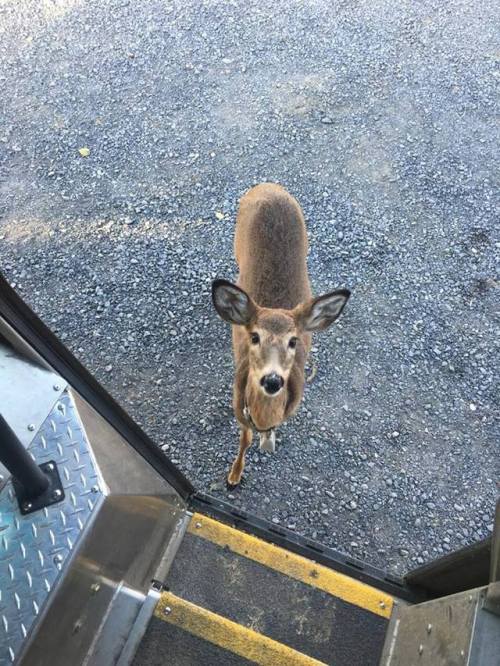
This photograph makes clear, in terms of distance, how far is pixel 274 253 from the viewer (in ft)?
13.5

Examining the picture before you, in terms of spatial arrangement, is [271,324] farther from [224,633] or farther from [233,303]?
[224,633]

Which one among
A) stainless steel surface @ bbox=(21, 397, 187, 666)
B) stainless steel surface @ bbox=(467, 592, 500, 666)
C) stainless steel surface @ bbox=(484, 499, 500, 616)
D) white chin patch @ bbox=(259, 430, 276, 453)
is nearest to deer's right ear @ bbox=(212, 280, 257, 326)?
white chin patch @ bbox=(259, 430, 276, 453)

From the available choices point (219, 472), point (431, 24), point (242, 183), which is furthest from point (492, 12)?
point (219, 472)

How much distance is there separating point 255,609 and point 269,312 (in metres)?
1.72

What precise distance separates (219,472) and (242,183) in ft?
9.70

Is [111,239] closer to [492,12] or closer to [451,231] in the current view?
[451,231]

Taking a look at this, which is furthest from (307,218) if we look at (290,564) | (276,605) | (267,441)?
(276,605)

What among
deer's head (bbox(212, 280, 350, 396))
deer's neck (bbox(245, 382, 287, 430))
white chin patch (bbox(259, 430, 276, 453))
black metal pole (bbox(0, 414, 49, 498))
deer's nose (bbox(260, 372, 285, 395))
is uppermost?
black metal pole (bbox(0, 414, 49, 498))

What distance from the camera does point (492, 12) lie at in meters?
7.48

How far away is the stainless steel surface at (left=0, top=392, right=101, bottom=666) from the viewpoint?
71.5 inches

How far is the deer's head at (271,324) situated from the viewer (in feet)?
10.8

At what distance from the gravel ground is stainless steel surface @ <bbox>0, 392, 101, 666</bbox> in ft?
6.96

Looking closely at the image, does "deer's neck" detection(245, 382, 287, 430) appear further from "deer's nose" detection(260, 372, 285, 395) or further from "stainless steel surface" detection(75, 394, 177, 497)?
"stainless steel surface" detection(75, 394, 177, 497)

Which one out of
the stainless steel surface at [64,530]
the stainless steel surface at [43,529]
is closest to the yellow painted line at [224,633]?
the stainless steel surface at [64,530]
